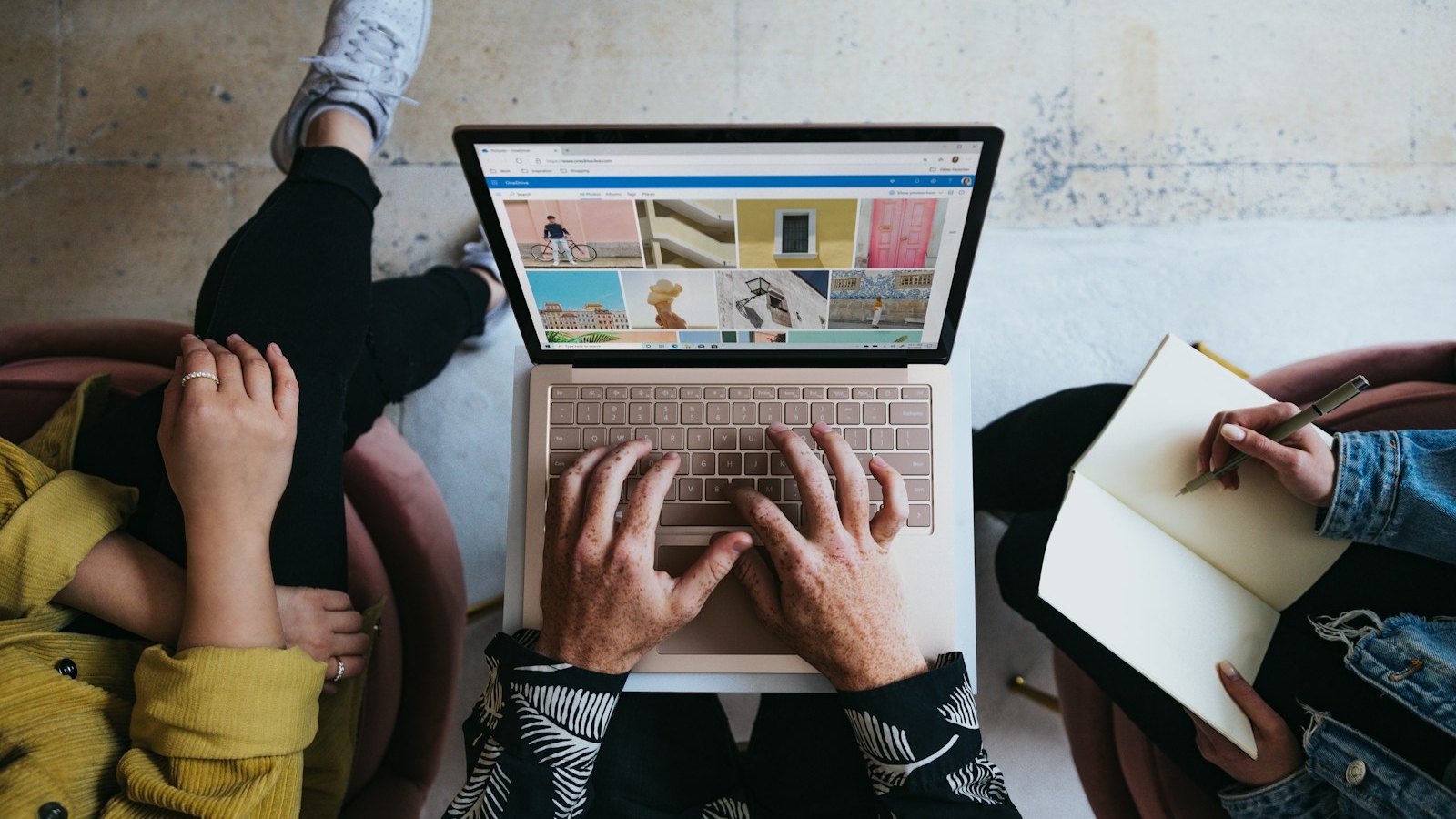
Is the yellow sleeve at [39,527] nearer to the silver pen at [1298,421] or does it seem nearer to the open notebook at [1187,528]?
the open notebook at [1187,528]

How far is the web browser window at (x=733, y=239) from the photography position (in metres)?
0.69

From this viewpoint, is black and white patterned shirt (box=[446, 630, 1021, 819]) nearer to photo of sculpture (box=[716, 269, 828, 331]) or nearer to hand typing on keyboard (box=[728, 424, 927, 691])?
hand typing on keyboard (box=[728, 424, 927, 691])

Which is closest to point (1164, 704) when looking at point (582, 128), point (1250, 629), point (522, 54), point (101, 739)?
point (1250, 629)

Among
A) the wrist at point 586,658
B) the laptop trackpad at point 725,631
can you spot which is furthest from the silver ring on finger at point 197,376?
the laptop trackpad at point 725,631

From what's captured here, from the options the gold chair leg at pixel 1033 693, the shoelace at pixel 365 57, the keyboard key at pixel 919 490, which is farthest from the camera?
the gold chair leg at pixel 1033 693

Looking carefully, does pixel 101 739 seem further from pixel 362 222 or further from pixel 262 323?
pixel 362 222

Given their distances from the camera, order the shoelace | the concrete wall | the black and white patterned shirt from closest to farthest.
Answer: the black and white patterned shirt < the shoelace < the concrete wall

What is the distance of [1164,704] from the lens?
982 millimetres

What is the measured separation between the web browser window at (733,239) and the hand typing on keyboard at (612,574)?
0.55 feet

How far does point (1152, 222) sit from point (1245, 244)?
180mm

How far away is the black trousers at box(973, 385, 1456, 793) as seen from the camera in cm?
87

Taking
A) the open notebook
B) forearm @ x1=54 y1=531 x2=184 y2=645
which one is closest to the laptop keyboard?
the open notebook

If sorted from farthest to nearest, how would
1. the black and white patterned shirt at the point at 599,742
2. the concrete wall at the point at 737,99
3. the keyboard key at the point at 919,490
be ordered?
the concrete wall at the point at 737,99, the keyboard key at the point at 919,490, the black and white patterned shirt at the point at 599,742

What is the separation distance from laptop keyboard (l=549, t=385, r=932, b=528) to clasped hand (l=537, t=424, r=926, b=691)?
0.05 m
